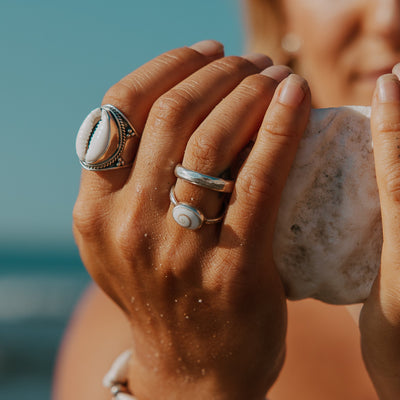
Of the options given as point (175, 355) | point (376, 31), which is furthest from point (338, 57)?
point (175, 355)

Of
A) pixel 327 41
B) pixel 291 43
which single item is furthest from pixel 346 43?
pixel 291 43

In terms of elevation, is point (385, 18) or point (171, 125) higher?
point (385, 18)

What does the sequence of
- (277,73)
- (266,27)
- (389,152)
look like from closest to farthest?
(389,152) < (277,73) < (266,27)

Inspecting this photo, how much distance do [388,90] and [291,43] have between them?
1.65 metres

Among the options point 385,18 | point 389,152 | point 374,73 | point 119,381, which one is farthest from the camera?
point 374,73

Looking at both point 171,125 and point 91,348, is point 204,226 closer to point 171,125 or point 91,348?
point 171,125

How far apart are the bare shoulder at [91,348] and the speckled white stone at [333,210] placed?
119 centimetres

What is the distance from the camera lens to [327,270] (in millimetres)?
1331

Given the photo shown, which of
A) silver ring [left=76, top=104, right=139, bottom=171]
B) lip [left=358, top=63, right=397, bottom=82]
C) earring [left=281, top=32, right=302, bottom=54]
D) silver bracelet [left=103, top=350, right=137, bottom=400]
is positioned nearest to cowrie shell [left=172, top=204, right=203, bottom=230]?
silver ring [left=76, top=104, right=139, bottom=171]

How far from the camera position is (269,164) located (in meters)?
1.13

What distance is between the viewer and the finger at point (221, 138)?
3.74 feet

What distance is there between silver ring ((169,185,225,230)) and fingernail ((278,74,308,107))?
0.31 m

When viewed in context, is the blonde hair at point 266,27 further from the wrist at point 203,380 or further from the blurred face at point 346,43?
the wrist at point 203,380

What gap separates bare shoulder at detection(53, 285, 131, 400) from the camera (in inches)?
90.7
